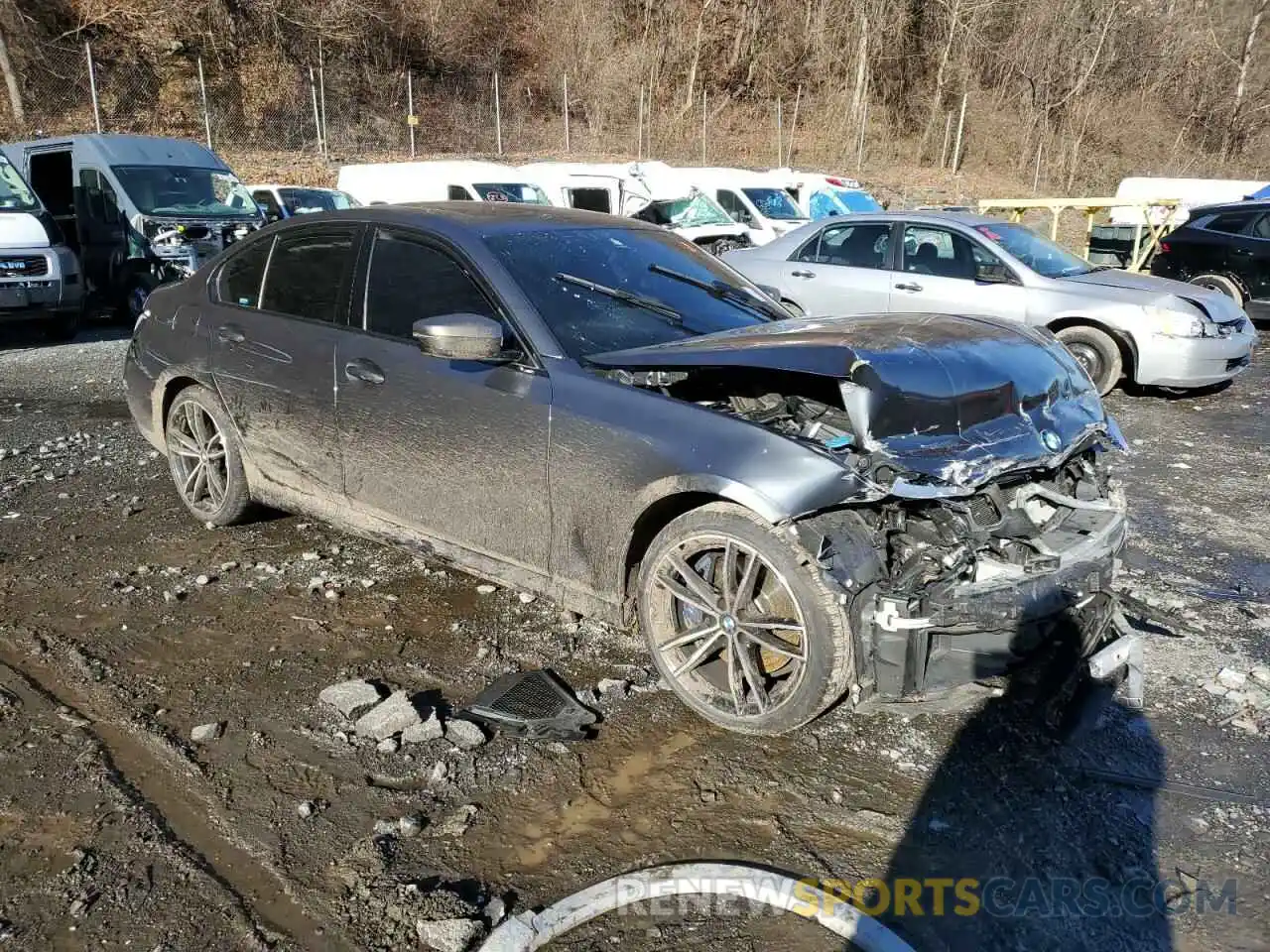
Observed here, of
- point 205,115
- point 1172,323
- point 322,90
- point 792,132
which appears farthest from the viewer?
point 792,132

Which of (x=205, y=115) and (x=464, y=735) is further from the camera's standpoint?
(x=205, y=115)

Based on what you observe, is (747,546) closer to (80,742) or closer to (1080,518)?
(1080,518)

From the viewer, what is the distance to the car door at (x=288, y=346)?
14.4ft

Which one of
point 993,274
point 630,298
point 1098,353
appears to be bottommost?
→ point 1098,353

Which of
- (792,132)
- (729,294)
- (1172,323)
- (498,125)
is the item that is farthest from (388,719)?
(792,132)

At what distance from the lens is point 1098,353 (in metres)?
8.84

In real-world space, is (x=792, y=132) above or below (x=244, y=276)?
above

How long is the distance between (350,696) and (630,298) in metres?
1.93

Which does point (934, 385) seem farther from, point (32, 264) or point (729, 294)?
point (32, 264)

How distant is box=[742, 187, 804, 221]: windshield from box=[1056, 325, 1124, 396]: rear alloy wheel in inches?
369

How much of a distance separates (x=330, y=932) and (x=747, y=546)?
1.63 meters

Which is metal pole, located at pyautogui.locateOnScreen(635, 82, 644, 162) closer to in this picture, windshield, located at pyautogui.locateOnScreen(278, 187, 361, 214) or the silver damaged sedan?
windshield, located at pyautogui.locateOnScreen(278, 187, 361, 214)

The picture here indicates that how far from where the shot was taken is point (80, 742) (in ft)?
10.8

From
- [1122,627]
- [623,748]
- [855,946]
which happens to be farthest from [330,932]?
[1122,627]
